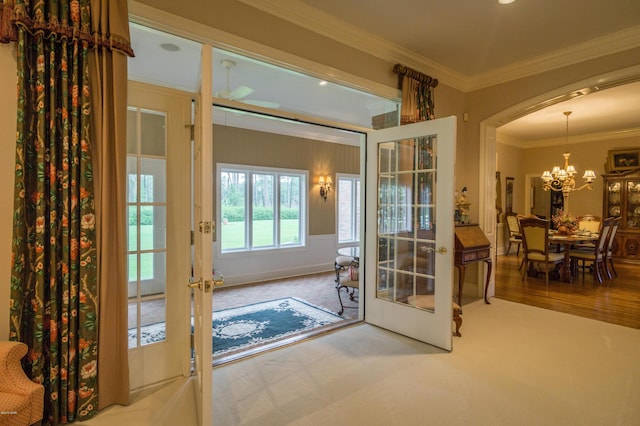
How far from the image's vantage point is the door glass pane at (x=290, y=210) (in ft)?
21.5

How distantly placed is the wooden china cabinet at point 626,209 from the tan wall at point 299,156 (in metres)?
5.84

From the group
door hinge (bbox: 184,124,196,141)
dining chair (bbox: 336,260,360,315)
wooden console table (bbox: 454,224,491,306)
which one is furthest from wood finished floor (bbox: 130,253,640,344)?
door hinge (bbox: 184,124,196,141)

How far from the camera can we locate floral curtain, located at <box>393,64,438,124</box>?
12.3 ft

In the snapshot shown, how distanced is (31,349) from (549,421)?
313 centimetres

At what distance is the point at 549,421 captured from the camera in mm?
2129

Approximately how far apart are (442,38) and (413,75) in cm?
47

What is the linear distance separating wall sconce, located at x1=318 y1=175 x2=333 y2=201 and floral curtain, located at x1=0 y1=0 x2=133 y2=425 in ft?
16.8

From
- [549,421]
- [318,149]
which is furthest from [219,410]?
[318,149]

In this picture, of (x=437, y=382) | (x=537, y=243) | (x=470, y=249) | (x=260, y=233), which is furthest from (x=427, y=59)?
(x=260, y=233)

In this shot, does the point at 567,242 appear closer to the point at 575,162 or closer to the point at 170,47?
the point at 575,162

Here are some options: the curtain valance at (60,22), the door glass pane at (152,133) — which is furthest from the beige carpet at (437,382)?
the curtain valance at (60,22)

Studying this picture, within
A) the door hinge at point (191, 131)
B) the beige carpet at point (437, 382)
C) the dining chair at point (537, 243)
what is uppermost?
the door hinge at point (191, 131)

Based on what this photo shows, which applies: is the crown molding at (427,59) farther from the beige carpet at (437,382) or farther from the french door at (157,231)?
the beige carpet at (437,382)

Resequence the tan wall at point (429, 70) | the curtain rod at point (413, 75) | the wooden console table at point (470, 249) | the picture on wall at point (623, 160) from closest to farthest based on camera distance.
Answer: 1. the tan wall at point (429, 70)
2. the curtain rod at point (413, 75)
3. the wooden console table at point (470, 249)
4. the picture on wall at point (623, 160)
